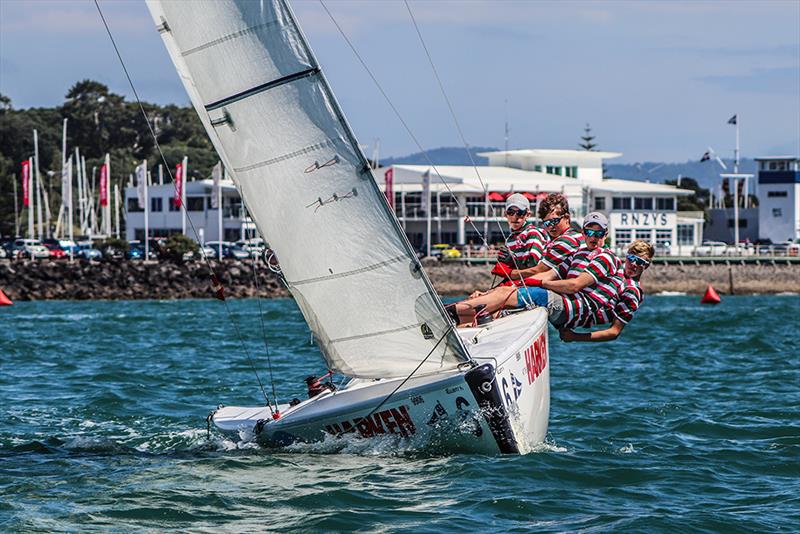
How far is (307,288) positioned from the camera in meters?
10.3

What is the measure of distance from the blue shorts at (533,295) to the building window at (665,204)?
232 ft

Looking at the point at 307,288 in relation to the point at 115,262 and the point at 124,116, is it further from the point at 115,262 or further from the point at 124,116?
the point at 124,116

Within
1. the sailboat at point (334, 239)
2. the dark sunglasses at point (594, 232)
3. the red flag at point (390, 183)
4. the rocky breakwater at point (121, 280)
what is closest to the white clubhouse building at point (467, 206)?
the red flag at point (390, 183)

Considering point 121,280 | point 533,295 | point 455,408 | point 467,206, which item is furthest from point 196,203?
point 455,408

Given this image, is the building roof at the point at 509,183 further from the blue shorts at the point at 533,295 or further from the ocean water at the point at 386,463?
the blue shorts at the point at 533,295

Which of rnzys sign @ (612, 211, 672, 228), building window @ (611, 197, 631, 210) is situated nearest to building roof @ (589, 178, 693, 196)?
building window @ (611, 197, 631, 210)

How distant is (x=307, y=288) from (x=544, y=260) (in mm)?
2140

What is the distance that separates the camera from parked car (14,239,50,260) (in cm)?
6294

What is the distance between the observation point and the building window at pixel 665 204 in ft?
263

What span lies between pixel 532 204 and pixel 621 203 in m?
8.18

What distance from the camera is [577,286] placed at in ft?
35.1

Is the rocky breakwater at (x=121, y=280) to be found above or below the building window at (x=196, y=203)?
below

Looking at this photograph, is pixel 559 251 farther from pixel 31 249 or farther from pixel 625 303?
pixel 31 249

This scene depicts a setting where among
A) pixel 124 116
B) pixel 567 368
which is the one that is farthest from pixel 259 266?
pixel 124 116
